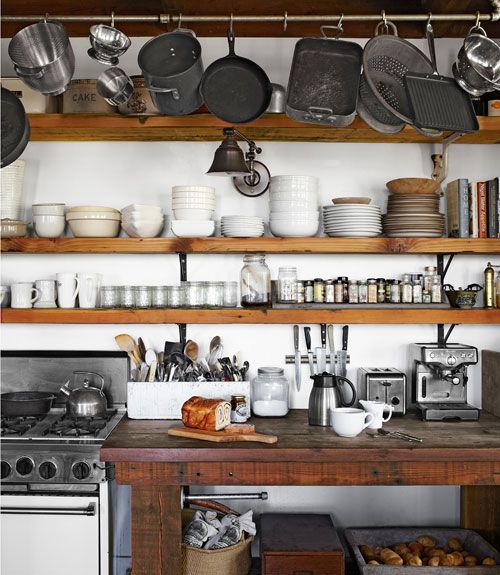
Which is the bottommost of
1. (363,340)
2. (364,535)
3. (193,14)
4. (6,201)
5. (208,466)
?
(364,535)

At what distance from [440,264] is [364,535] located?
4.62 feet

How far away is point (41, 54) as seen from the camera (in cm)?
265

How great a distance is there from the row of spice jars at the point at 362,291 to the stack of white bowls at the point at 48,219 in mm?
1140

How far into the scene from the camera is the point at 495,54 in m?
2.57

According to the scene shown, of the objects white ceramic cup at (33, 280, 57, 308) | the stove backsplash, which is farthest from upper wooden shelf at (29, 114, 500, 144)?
the stove backsplash

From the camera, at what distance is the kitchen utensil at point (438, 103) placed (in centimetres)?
235

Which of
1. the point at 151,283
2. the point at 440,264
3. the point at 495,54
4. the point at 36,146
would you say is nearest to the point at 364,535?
the point at 440,264

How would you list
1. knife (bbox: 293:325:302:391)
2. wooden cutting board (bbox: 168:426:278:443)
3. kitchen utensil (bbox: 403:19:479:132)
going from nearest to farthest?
kitchen utensil (bbox: 403:19:479:132) → wooden cutting board (bbox: 168:426:278:443) → knife (bbox: 293:325:302:391)

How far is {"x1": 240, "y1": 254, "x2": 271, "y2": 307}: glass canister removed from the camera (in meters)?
3.13

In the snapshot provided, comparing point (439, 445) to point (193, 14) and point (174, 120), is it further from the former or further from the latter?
point (193, 14)

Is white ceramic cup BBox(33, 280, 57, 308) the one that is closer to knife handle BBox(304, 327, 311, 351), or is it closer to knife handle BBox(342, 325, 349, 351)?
knife handle BBox(304, 327, 311, 351)

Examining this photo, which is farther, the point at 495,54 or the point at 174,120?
the point at 174,120

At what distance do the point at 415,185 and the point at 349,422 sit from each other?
1185mm

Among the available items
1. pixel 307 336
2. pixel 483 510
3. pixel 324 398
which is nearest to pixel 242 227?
pixel 307 336
